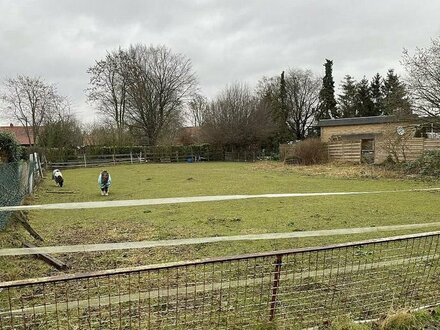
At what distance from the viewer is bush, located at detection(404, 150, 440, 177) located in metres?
17.3

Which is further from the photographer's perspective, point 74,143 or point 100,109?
point 100,109

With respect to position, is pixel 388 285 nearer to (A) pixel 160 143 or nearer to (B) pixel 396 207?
(B) pixel 396 207

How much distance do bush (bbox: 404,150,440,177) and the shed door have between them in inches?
195

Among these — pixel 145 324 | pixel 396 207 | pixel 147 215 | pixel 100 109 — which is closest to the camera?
pixel 145 324

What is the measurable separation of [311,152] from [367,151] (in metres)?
3.80

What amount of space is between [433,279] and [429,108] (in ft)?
54.1

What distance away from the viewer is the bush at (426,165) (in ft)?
56.8

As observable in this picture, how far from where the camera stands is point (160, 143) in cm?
4084

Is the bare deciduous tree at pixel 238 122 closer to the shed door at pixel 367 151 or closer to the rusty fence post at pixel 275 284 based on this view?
the shed door at pixel 367 151

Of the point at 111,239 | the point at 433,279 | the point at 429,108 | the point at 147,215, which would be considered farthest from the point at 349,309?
the point at 429,108

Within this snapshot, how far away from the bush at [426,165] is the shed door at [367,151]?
16.2 feet

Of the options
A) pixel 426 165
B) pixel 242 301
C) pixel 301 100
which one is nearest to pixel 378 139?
pixel 426 165

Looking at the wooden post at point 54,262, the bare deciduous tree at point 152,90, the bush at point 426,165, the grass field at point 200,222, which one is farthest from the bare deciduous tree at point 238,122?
the wooden post at point 54,262

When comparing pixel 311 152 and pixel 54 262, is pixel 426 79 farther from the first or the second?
pixel 54 262
